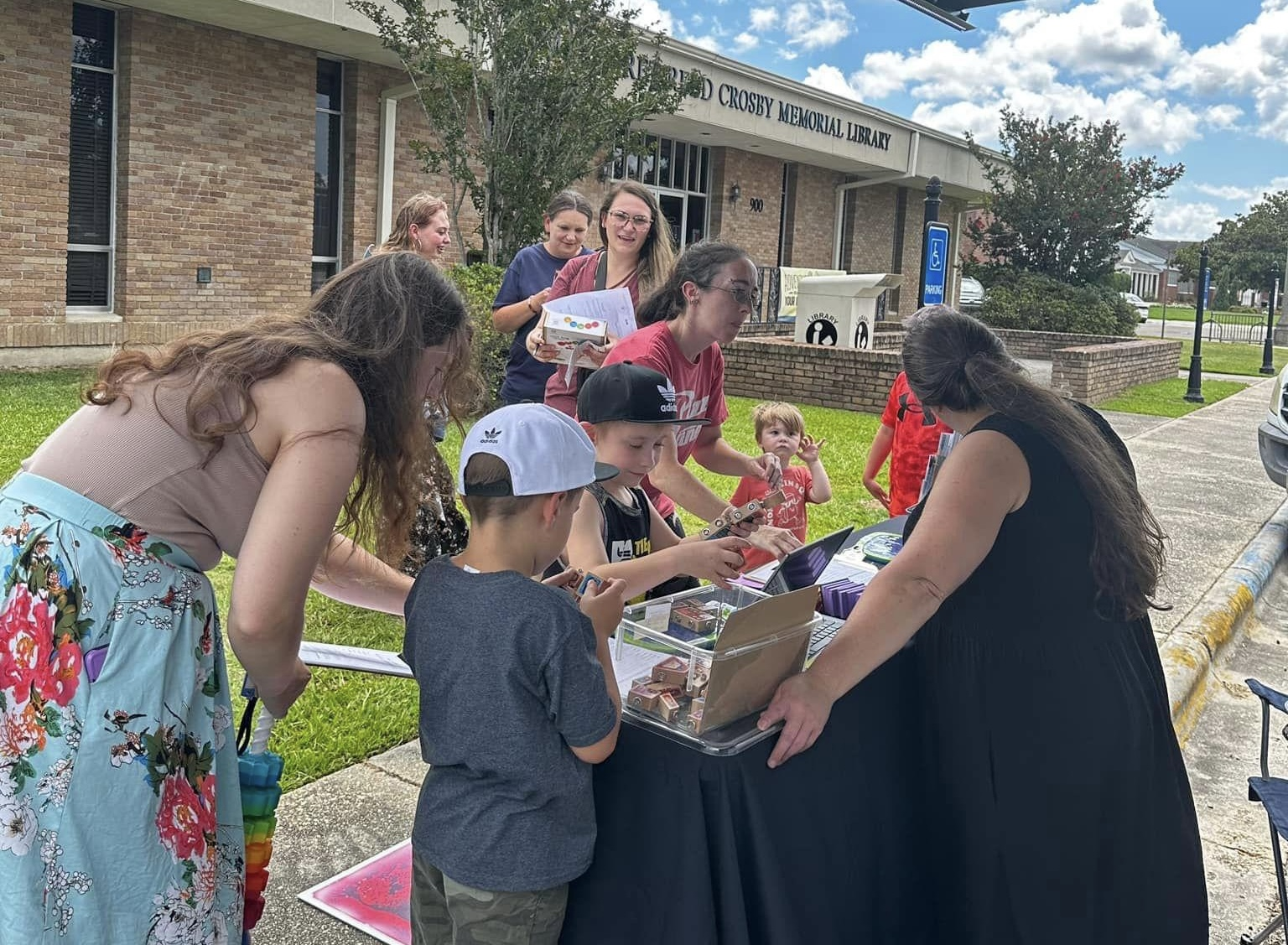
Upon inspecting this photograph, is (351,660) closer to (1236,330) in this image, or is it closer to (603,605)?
(603,605)

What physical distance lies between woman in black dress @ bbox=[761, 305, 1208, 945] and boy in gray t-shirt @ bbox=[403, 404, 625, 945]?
753 mm

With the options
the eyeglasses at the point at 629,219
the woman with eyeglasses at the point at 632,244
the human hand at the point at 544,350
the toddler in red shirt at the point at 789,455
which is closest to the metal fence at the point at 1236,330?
the toddler in red shirt at the point at 789,455

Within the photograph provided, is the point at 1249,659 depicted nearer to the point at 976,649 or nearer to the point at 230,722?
the point at 976,649

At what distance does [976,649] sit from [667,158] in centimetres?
2139

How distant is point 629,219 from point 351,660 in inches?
112

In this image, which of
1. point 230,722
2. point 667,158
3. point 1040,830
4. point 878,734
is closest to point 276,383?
point 230,722

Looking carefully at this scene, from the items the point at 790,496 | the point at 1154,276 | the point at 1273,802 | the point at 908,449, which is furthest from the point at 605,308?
the point at 1154,276

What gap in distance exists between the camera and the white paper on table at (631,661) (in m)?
2.44

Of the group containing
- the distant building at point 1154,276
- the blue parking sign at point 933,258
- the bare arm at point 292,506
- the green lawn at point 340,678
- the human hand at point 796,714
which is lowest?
the green lawn at point 340,678

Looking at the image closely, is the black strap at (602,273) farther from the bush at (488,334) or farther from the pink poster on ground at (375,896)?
the bush at (488,334)

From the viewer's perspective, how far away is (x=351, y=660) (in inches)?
94.1

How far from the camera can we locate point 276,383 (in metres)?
1.92

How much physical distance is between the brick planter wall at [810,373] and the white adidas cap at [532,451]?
12.2 metres

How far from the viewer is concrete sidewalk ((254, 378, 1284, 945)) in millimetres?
3291
